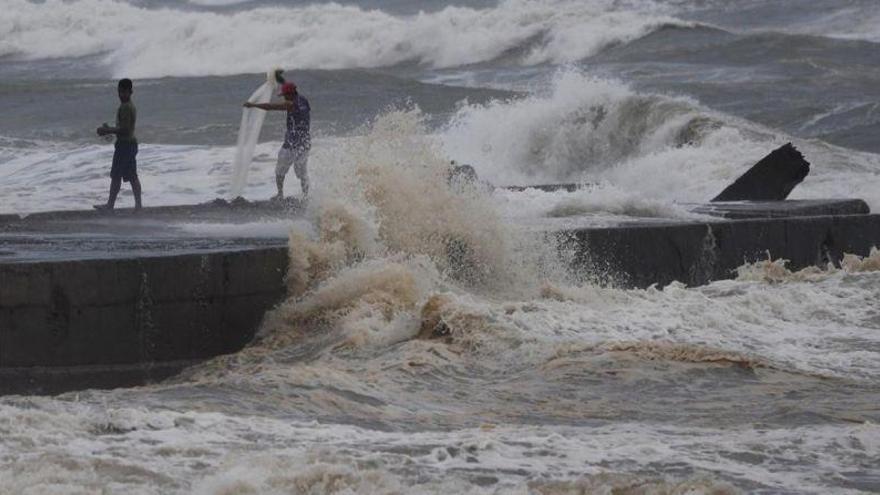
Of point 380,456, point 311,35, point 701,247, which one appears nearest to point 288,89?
point 701,247

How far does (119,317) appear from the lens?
900 centimetres

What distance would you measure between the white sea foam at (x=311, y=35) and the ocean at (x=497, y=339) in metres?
11.6

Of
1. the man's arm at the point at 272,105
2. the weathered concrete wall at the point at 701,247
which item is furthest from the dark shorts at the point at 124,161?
the weathered concrete wall at the point at 701,247

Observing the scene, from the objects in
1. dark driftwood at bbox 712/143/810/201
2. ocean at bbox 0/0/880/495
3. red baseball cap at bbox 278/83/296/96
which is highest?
red baseball cap at bbox 278/83/296/96

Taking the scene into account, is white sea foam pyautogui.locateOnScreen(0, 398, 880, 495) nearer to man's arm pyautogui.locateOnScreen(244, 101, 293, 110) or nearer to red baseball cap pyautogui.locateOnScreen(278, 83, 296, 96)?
man's arm pyautogui.locateOnScreen(244, 101, 293, 110)

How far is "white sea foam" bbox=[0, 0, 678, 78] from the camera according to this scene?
3659cm

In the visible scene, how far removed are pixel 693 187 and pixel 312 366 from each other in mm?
11015

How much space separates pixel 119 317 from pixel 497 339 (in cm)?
200

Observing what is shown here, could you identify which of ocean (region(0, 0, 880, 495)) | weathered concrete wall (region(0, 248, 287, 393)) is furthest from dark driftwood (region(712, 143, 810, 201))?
weathered concrete wall (region(0, 248, 287, 393))

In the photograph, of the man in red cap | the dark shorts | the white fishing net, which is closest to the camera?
the dark shorts

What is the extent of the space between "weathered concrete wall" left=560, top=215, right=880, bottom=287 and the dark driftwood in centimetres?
143

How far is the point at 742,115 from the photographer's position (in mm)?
25047

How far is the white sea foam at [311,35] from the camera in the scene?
1441 inches

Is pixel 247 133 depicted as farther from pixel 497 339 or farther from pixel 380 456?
pixel 380 456
